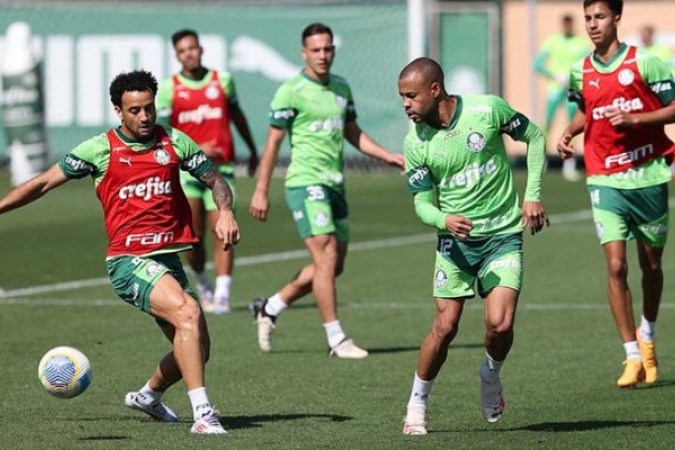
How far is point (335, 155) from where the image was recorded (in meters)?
13.9

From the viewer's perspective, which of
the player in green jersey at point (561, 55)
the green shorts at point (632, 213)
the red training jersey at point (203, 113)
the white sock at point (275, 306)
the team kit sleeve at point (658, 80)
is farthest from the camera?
the player in green jersey at point (561, 55)

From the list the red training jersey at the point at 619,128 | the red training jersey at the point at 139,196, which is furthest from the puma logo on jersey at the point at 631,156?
the red training jersey at the point at 139,196

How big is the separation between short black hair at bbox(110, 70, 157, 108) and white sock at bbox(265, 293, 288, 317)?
4.04 metres

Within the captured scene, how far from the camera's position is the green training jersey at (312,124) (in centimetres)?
1382

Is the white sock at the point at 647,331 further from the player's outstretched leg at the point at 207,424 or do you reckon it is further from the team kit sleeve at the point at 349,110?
the player's outstretched leg at the point at 207,424

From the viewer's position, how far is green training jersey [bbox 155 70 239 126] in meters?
16.5

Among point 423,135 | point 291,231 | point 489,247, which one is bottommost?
point 291,231

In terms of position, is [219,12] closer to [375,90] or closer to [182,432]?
[375,90]

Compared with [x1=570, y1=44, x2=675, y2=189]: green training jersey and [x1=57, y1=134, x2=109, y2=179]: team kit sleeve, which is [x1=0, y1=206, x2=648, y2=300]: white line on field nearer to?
[x1=570, y1=44, x2=675, y2=189]: green training jersey

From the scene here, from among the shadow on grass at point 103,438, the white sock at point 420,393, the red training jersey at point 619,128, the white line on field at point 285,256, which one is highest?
the red training jersey at point 619,128

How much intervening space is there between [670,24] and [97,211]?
493 inches

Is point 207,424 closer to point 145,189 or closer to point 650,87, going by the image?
point 145,189

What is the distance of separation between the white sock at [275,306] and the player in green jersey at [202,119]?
2199 mm

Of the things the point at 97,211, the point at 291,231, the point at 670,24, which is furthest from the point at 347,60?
the point at 291,231
